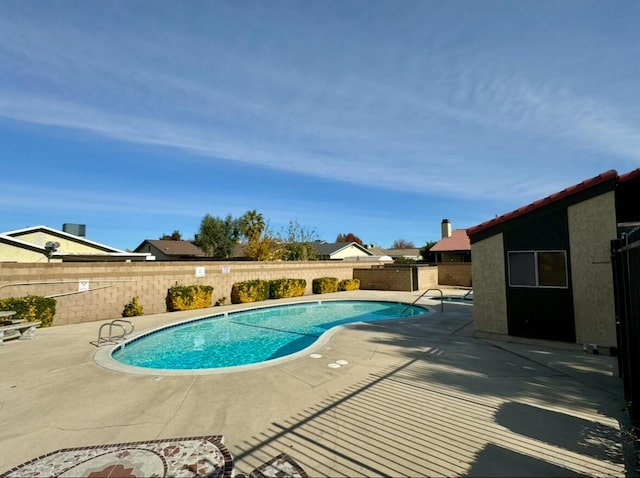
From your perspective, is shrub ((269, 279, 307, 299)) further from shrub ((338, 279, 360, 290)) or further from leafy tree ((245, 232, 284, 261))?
leafy tree ((245, 232, 284, 261))

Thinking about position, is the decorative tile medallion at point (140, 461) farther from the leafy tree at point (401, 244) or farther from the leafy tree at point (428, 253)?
the leafy tree at point (401, 244)

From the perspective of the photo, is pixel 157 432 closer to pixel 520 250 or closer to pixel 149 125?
pixel 520 250

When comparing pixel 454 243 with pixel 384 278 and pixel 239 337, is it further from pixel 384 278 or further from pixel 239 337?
pixel 239 337

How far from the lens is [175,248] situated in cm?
4497

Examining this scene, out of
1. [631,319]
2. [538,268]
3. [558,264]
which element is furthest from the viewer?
[538,268]

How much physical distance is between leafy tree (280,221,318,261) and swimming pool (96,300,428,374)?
1145 centimetres

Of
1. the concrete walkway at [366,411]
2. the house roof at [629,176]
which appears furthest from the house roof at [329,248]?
the house roof at [629,176]

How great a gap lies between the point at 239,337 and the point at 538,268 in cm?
963

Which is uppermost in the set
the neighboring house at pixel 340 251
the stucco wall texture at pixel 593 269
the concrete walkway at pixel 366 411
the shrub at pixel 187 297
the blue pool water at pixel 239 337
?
the neighboring house at pixel 340 251

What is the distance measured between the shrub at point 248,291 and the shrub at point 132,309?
502 cm

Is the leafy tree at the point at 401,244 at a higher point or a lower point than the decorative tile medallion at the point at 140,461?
higher

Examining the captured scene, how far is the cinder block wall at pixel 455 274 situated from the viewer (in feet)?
80.1

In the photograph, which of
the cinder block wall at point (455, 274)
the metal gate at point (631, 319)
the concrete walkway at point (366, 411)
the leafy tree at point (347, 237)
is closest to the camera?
the concrete walkway at point (366, 411)

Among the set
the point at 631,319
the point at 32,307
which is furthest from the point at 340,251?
the point at 631,319
